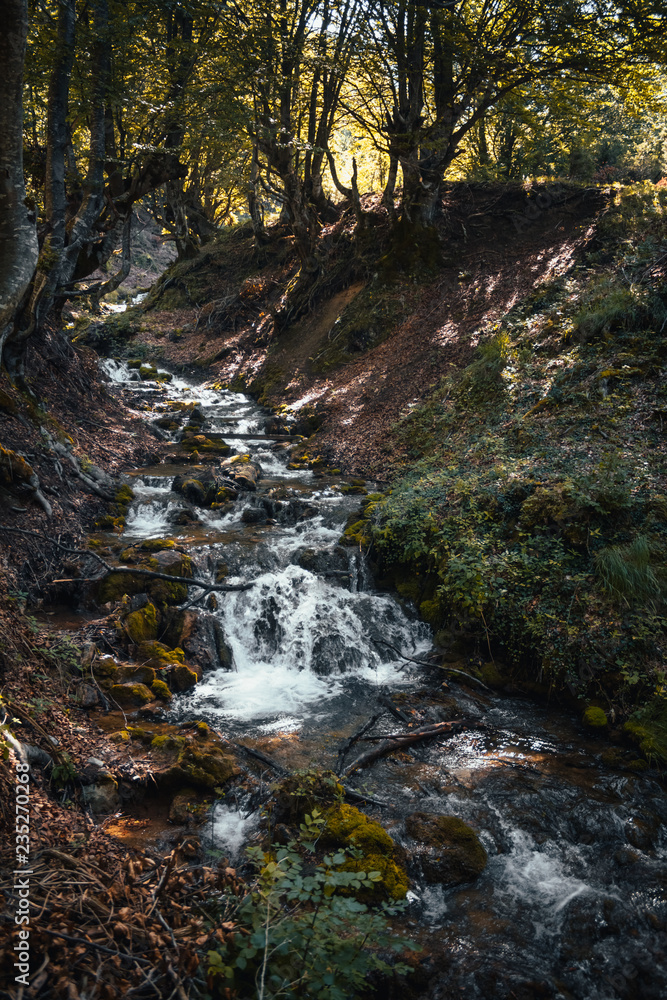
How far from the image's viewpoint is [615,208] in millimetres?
12766

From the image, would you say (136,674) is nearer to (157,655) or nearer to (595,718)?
(157,655)

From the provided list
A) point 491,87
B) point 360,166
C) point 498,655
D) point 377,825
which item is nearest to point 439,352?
point 491,87

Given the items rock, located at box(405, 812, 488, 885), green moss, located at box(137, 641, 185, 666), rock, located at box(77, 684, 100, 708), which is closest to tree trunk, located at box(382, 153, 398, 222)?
green moss, located at box(137, 641, 185, 666)

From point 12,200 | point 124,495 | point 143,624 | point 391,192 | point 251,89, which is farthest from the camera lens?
point 391,192

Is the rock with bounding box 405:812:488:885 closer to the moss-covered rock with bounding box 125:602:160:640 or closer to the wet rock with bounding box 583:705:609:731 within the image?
the wet rock with bounding box 583:705:609:731

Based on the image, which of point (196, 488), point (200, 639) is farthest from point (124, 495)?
point (200, 639)

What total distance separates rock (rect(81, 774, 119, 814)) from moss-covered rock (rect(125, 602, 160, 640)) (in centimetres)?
214

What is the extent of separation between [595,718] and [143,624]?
502 cm

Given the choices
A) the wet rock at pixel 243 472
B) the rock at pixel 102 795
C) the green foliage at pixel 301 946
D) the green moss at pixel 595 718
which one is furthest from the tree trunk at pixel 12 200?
the green moss at pixel 595 718

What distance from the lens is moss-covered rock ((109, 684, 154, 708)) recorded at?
540cm

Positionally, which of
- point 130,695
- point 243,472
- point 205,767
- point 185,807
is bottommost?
point 185,807

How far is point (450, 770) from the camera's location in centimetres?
488

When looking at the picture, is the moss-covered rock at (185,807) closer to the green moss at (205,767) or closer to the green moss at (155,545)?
the green moss at (205,767)

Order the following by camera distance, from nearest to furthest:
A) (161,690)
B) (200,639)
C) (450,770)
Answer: (450,770), (161,690), (200,639)
